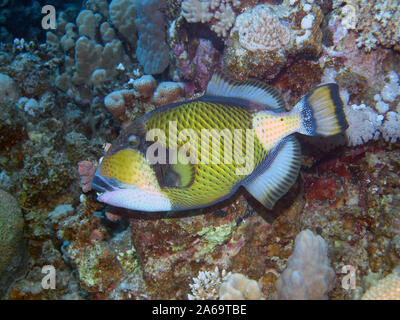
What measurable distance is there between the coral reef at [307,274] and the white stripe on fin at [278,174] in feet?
1.58

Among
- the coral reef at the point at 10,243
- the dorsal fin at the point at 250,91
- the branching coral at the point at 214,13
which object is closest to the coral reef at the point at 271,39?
the branching coral at the point at 214,13

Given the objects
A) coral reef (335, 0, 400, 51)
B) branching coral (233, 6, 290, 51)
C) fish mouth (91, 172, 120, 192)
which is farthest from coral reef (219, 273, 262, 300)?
coral reef (335, 0, 400, 51)

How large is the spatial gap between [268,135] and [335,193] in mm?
1312

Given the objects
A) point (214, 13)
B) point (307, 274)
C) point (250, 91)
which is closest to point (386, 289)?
point (307, 274)

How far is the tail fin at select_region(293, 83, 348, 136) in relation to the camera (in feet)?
6.64

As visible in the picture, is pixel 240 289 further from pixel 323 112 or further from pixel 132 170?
pixel 323 112

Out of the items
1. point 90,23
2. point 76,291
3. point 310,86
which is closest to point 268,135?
point 310,86

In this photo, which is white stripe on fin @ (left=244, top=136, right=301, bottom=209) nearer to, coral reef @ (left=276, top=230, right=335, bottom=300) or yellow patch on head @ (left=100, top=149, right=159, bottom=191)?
coral reef @ (left=276, top=230, right=335, bottom=300)

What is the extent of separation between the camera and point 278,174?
2.17 metres

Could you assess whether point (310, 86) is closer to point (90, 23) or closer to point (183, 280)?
point (183, 280)

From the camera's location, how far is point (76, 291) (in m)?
3.19

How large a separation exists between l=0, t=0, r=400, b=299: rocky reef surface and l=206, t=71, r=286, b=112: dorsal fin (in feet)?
2.33

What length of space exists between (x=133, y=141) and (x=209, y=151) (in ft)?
1.80

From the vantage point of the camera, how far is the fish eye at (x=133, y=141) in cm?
196
